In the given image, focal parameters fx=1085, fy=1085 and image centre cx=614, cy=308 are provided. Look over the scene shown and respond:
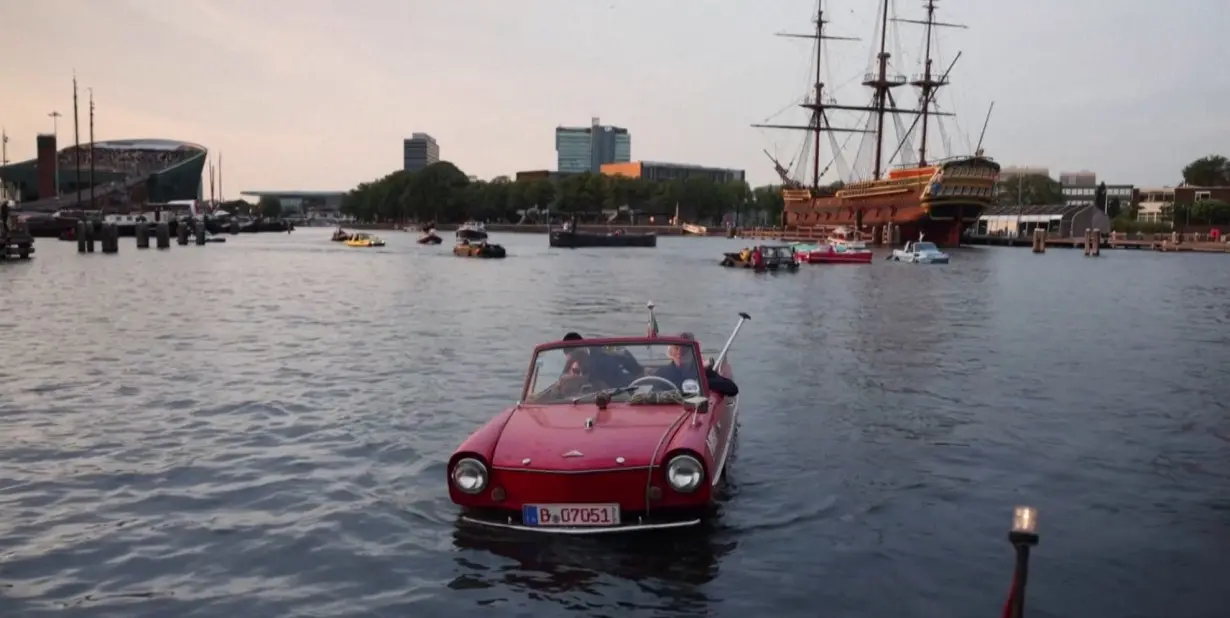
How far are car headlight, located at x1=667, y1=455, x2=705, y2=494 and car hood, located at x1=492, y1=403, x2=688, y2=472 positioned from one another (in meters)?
0.17

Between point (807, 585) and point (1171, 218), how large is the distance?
172154 mm

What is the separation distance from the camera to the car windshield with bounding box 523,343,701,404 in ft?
36.2

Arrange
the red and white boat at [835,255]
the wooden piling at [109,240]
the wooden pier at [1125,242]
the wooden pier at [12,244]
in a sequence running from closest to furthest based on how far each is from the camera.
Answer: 1. the wooden pier at [12,244]
2. the red and white boat at [835,255]
3. the wooden piling at [109,240]
4. the wooden pier at [1125,242]

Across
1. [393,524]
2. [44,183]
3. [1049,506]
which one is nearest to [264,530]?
[393,524]

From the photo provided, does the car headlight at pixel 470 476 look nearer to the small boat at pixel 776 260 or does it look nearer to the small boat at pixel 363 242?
the small boat at pixel 776 260

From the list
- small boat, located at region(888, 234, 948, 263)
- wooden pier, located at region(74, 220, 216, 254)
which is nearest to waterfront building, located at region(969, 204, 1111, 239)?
small boat, located at region(888, 234, 948, 263)

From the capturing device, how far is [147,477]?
12422mm

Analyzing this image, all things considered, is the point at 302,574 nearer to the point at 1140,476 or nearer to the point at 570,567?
the point at 570,567

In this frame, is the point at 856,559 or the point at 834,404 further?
the point at 834,404

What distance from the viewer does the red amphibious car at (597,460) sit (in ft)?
30.1

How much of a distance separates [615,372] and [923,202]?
107275 mm

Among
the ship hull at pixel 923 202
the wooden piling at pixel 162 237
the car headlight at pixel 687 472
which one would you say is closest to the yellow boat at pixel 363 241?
the wooden piling at pixel 162 237

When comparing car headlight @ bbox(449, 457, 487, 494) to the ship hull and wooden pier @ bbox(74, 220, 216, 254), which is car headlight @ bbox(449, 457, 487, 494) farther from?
the ship hull

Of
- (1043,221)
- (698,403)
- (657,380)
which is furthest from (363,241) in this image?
(698,403)
